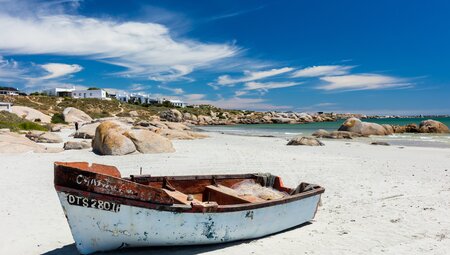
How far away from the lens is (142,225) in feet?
18.2

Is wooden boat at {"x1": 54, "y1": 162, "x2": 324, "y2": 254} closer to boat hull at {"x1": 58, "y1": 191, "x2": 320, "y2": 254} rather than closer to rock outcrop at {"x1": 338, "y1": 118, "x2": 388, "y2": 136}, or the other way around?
boat hull at {"x1": 58, "y1": 191, "x2": 320, "y2": 254}

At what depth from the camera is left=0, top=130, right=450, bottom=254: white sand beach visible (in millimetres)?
6367

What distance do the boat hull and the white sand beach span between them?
0.37 m

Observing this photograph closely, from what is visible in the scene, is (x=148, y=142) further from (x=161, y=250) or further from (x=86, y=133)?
(x=161, y=250)

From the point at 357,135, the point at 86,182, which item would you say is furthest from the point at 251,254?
the point at 357,135

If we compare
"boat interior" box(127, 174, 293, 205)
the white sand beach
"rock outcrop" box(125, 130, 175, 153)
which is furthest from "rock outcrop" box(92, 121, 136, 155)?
"boat interior" box(127, 174, 293, 205)

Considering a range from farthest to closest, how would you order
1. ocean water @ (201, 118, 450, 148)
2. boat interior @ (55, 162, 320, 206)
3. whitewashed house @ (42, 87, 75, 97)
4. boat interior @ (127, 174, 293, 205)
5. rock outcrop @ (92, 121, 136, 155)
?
whitewashed house @ (42, 87, 75, 97) < ocean water @ (201, 118, 450, 148) < rock outcrop @ (92, 121, 136, 155) < boat interior @ (127, 174, 293, 205) < boat interior @ (55, 162, 320, 206)

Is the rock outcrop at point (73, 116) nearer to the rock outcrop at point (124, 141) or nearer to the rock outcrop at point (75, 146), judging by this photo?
the rock outcrop at point (75, 146)

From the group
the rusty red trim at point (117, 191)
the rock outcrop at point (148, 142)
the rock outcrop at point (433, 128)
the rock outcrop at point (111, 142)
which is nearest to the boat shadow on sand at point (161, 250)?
the rusty red trim at point (117, 191)

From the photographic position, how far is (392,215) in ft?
27.3

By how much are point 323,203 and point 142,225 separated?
5625 mm

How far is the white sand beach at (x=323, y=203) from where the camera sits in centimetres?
637

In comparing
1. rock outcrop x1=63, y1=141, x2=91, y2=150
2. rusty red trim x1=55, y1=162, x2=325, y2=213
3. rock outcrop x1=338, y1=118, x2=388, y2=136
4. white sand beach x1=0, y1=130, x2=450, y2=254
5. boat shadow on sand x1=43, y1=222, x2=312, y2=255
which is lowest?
boat shadow on sand x1=43, y1=222, x2=312, y2=255

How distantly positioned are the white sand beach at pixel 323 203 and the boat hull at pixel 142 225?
0.37 m
